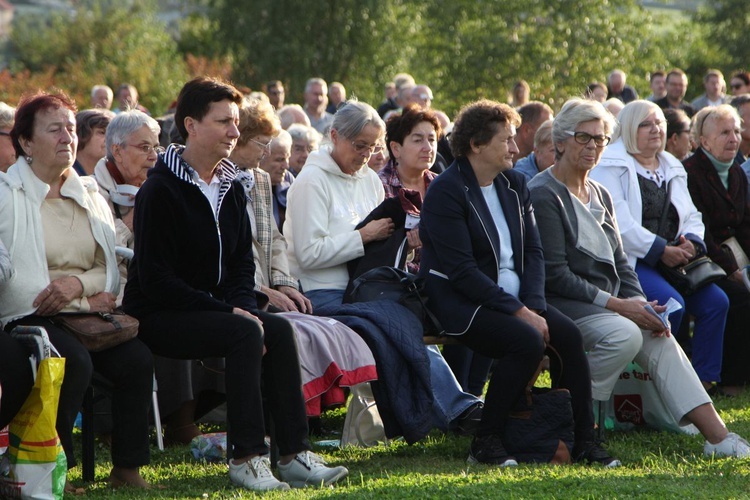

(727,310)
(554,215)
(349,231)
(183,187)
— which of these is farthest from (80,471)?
(727,310)

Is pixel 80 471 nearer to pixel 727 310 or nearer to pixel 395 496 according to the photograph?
pixel 395 496

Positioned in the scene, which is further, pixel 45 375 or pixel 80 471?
pixel 80 471

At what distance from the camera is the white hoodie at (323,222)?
21.9 ft

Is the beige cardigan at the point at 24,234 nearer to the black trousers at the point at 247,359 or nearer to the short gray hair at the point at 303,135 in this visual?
the black trousers at the point at 247,359

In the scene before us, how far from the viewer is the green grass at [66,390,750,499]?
500 cm

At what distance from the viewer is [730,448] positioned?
6.04m

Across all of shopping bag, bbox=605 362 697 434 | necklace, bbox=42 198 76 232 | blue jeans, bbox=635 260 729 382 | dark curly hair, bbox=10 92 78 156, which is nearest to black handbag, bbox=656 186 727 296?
blue jeans, bbox=635 260 729 382

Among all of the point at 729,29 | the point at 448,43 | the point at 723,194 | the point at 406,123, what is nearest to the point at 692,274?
the point at 723,194

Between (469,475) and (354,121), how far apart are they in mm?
2469

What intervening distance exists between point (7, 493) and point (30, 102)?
1.90m

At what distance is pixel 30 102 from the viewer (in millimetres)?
5496

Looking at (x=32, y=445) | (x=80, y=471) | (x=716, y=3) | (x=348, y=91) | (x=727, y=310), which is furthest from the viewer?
(x=716, y=3)

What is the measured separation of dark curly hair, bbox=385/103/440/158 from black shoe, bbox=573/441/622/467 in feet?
7.77

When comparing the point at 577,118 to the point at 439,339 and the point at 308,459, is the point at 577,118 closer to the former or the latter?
the point at 439,339
